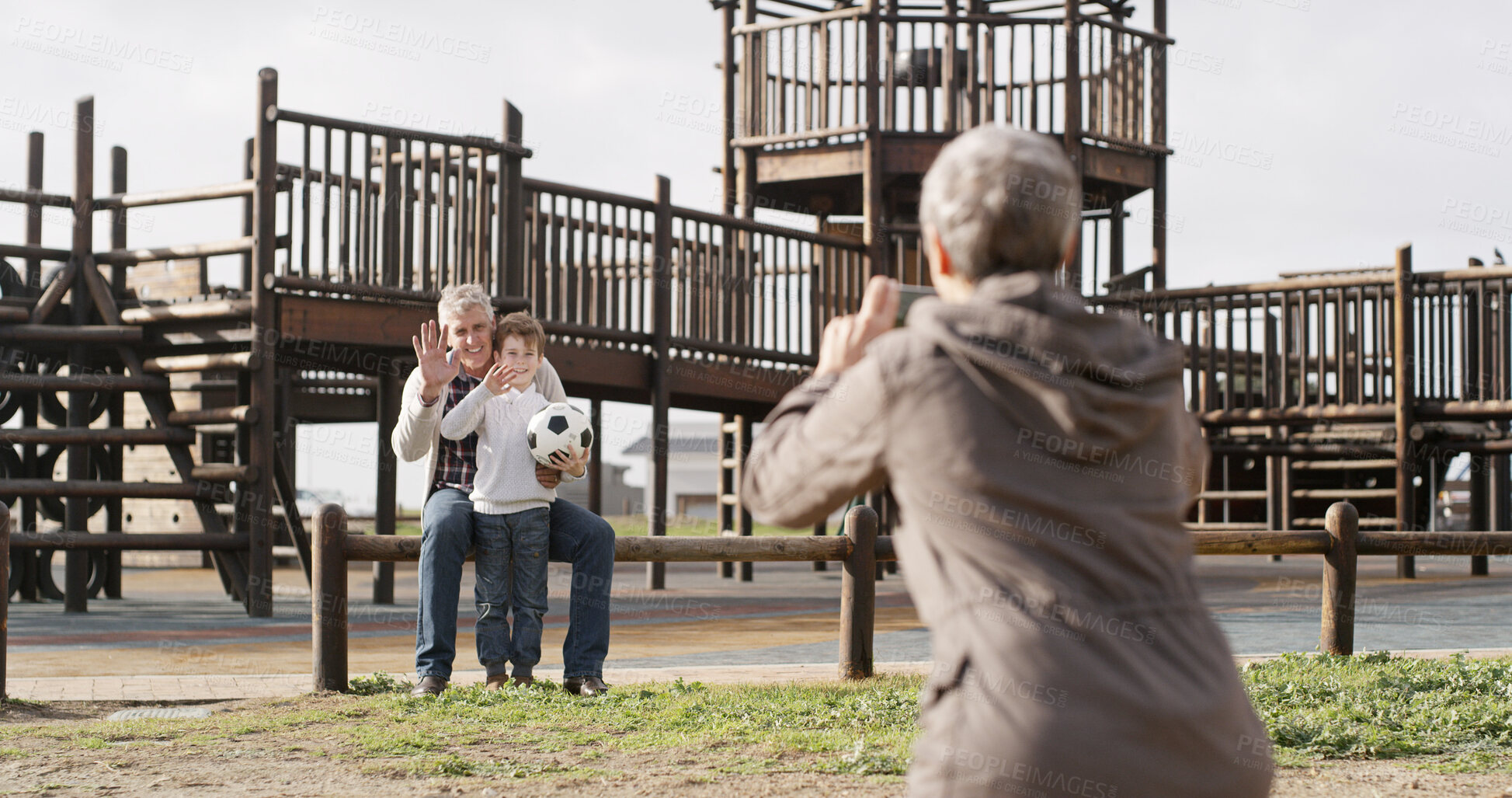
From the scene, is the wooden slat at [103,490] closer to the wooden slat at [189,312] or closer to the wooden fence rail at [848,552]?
the wooden slat at [189,312]

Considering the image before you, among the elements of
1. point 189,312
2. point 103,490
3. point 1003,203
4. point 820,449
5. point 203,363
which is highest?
point 189,312

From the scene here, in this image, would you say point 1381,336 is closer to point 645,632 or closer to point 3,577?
point 645,632

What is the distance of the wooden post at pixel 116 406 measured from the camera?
1045cm

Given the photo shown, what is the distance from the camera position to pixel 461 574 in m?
5.89

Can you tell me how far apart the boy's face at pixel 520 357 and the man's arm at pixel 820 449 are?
3966mm

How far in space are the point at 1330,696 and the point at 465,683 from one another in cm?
353

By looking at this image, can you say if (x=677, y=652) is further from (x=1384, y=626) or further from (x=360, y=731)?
(x=1384, y=626)

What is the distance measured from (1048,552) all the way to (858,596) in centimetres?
513

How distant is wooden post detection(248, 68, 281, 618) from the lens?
939 centimetres

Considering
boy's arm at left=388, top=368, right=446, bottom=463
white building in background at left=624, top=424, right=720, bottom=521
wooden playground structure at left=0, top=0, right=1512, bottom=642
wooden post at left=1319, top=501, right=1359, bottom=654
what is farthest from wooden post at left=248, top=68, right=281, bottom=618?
white building in background at left=624, top=424, right=720, bottom=521

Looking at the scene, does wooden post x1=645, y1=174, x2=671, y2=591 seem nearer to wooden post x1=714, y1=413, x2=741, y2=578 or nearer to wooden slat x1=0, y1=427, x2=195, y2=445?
wooden post x1=714, y1=413, x2=741, y2=578

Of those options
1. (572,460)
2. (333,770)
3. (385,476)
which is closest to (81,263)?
(385,476)

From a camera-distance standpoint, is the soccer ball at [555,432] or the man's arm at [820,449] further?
the soccer ball at [555,432]

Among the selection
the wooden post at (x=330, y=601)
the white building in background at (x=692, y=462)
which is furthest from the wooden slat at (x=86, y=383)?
the white building in background at (x=692, y=462)
